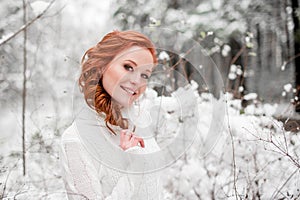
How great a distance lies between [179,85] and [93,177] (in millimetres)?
523

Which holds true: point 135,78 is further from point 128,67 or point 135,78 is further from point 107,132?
point 107,132

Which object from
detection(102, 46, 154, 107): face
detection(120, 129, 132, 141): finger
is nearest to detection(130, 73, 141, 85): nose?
detection(102, 46, 154, 107): face

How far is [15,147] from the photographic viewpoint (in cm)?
284

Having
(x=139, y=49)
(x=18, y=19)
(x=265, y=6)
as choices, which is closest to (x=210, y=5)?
(x=265, y=6)

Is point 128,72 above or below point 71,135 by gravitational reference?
above

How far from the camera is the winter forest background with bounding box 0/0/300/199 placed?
2.01 metres

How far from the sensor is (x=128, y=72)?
104cm

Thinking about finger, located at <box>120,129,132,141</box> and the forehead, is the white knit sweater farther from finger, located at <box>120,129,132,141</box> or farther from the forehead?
the forehead

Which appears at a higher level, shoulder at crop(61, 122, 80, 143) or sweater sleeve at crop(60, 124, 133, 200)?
shoulder at crop(61, 122, 80, 143)

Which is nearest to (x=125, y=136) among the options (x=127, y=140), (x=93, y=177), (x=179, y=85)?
(x=127, y=140)

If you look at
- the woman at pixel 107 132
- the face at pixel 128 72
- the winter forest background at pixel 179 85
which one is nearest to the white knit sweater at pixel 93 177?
the woman at pixel 107 132

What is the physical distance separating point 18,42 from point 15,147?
1.12m

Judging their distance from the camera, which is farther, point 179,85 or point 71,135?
point 179,85

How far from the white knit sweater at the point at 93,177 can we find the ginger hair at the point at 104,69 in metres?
0.07
